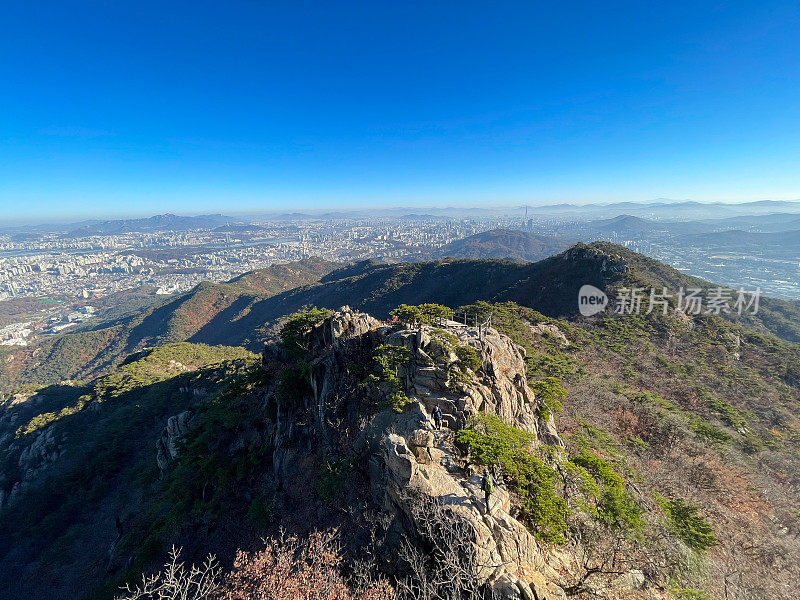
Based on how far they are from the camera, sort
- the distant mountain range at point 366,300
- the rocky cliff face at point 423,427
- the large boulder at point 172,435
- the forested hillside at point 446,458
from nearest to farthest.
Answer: the rocky cliff face at point 423,427
the forested hillside at point 446,458
the large boulder at point 172,435
the distant mountain range at point 366,300

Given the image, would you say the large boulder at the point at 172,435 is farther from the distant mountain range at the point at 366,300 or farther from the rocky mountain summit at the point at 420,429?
the distant mountain range at the point at 366,300

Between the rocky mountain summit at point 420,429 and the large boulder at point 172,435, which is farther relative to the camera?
the large boulder at point 172,435

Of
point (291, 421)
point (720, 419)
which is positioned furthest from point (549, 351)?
point (291, 421)

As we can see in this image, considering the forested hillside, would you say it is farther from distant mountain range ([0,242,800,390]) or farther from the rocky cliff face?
distant mountain range ([0,242,800,390])

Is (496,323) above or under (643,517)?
above

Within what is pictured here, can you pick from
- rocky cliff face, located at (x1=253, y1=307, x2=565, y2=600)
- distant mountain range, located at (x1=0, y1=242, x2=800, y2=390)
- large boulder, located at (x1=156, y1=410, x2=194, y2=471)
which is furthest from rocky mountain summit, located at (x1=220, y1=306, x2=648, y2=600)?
distant mountain range, located at (x1=0, y1=242, x2=800, y2=390)

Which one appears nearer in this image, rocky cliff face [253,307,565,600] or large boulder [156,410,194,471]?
rocky cliff face [253,307,565,600]

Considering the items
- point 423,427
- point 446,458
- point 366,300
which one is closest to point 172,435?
point 423,427

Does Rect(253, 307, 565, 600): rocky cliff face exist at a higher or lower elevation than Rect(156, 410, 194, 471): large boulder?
higher

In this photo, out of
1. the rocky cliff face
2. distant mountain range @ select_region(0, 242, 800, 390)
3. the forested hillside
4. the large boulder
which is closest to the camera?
the rocky cliff face

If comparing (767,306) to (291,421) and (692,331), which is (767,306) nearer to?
(692,331)

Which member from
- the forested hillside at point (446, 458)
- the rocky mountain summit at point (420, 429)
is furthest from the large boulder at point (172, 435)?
the rocky mountain summit at point (420, 429)
